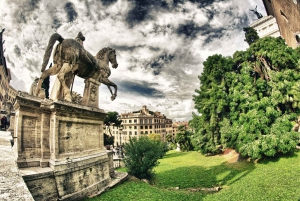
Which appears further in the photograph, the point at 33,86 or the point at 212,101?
the point at 212,101

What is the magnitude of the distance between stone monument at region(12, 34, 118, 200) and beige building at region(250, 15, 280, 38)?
→ 44786 mm

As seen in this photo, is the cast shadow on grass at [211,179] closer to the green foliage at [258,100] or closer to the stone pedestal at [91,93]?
the green foliage at [258,100]

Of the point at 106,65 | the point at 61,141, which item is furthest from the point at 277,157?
the point at 61,141

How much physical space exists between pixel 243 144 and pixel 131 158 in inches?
339

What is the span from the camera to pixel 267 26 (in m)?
39.0

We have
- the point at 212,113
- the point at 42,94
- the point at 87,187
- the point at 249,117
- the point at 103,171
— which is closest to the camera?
the point at 87,187

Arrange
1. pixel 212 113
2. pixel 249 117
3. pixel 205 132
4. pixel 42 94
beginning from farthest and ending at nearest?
1. pixel 205 132
2. pixel 212 113
3. pixel 249 117
4. pixel 42 94

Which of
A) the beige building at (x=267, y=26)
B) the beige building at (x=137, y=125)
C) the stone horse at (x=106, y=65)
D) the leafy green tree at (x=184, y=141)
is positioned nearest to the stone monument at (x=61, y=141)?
the stone horse at (x=106, y=65)

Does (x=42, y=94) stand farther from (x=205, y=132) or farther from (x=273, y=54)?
(x=205, y=132)

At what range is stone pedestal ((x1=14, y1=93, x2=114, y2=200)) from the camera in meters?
4.40

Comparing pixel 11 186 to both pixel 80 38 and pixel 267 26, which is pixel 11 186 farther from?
pixel 267 26

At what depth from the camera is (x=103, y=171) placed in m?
6.15

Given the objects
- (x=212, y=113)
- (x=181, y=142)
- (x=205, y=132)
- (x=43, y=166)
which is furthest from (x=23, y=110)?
(x=181, y=142)

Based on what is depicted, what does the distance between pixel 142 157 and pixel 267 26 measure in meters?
44.2
